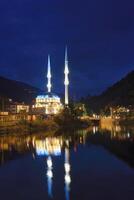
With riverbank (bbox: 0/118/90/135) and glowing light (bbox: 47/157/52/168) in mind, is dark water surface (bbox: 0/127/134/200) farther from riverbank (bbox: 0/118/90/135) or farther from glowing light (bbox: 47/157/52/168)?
riverbank (bbox: 0/118/90/135)

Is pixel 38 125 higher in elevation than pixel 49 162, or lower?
higher

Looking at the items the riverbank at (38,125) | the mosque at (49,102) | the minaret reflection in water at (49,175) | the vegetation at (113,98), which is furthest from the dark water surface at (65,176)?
the vegetation at (113,98)

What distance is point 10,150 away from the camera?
2970 centimetres

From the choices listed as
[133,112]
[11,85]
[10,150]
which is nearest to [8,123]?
[10,150]

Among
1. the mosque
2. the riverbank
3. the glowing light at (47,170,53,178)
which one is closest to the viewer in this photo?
the glowing light at (47,170,53,178)

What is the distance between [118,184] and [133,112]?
3181 inches

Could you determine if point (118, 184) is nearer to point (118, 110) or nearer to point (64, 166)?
point (64, 166)

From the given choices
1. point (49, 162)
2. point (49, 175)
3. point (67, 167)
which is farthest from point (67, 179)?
point (49, 162)

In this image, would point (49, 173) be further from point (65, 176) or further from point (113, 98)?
point (113, 98)

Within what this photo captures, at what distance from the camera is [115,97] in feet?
443

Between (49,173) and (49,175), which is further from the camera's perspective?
(49,173)

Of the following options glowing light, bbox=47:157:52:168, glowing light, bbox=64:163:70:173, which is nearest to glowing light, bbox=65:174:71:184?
glowing light, bbox=64:163:70:173

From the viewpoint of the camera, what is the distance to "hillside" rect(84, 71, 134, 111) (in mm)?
111012

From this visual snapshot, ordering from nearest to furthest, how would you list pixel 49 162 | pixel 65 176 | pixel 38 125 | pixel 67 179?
1. pixel 67 179
2. pixel 65 176
3. pixel 49 162
4. pixel 38 125
